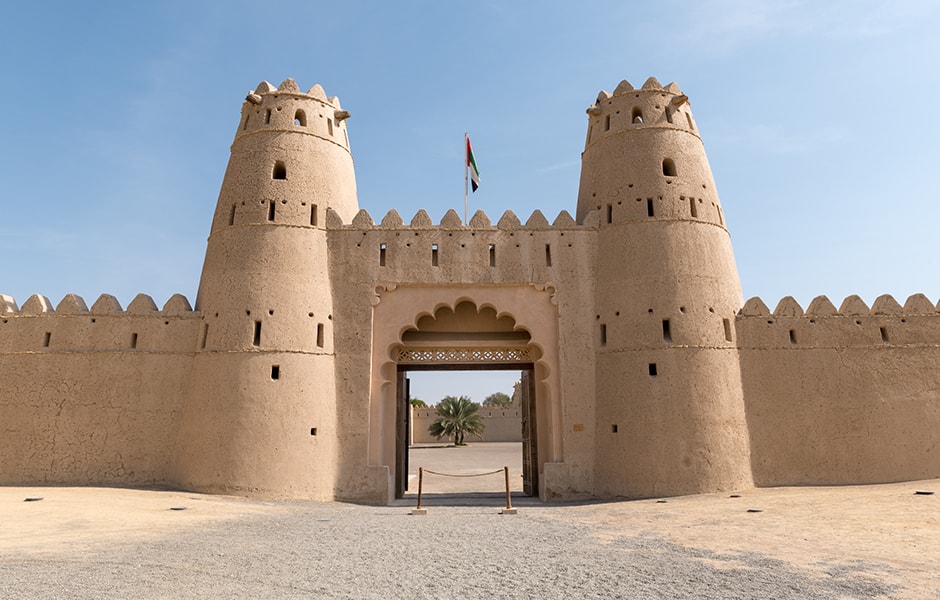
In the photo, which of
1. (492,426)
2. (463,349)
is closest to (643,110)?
(463,349)

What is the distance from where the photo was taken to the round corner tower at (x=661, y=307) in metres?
15.2

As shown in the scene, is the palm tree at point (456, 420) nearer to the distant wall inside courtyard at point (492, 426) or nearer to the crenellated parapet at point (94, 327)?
the distant wall inside courtyard at point (492, 426)

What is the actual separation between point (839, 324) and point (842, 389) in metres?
1.97

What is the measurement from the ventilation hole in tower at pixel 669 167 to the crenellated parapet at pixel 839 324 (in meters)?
4.70

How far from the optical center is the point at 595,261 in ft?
57.1

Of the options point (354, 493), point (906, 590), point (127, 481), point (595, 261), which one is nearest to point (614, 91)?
point (595, 261)

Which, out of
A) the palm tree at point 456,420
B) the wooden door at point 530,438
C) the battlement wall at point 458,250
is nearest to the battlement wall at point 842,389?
the battlement wall at point 458,250

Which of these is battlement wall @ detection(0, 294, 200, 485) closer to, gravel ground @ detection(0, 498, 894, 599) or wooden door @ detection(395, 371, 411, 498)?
wooden door @ detection(395, 371, 411, 498)

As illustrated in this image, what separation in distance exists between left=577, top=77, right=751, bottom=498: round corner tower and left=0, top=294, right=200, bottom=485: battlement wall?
1259cm

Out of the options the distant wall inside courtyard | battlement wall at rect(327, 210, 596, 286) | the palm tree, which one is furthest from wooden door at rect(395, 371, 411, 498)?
the distant wall inside courtyard

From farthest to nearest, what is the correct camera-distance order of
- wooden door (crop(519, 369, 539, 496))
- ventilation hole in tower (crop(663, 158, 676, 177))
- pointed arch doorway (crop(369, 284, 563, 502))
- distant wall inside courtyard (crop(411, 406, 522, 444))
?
distant wall inside courtyard (crop(411, 406, 522, 444)) < ventilation hole in tower (crop(663, 158, 676, 177)) < wooden door (crop(519, 369, 539, 496)) < pointed arch doorway (crop(369, 284, 563, 502))

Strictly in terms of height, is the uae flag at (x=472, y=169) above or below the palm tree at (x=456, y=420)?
above

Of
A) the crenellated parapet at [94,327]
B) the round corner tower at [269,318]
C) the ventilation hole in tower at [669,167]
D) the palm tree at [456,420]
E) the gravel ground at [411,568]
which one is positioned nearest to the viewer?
the gravel ground at [411,568]

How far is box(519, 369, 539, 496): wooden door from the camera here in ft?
57.1
